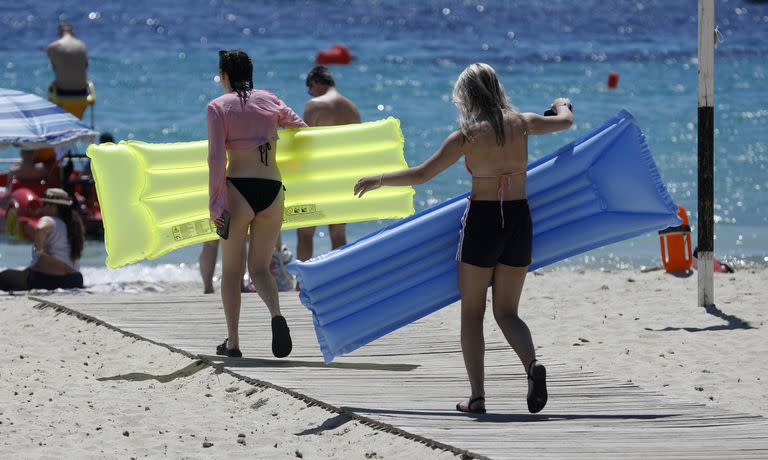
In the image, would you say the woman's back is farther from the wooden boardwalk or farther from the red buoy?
the red buoy

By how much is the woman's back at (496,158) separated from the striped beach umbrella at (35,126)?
657 centimetres

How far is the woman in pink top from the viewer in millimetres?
5695

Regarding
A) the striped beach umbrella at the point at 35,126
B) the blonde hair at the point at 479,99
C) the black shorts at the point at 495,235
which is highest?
the blonde hair at the point at 479,99

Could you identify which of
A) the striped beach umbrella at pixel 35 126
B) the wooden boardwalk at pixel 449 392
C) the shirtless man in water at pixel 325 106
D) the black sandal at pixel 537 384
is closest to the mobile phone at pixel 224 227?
the wooden boardwalk at pixel 449 392

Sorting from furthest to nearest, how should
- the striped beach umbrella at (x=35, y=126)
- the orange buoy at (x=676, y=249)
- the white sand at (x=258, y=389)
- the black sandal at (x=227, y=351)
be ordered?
1. the striped beach umbrella at (x=35, y=126)
2. the orange buoy at (x=676, y=249)
3. the black sandal at (x=227, y=351)
4. the white sand at (x=258, y=389)

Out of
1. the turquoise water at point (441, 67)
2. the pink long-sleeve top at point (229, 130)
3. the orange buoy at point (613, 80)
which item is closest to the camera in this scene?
the pink long-sleeve top at point (229, 130)

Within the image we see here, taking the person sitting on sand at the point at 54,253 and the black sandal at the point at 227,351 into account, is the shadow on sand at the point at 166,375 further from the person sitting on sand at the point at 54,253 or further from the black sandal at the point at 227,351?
the person sitting on sand at the point at 54,253

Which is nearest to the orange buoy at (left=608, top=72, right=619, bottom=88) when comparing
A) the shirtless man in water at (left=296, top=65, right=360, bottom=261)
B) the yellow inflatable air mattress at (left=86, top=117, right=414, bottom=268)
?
the shirtless man in water at (left=296, top=65, right=360, bottom=261)

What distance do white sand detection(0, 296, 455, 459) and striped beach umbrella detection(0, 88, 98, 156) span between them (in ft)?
13.2

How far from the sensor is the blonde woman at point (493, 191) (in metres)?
4.73

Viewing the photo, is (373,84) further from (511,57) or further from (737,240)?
(737,240)

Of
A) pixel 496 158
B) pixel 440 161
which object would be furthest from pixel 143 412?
pixel 496 158

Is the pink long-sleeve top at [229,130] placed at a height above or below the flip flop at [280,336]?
above

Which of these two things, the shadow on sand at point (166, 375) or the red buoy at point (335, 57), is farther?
the red buoy at point (335, 57)
